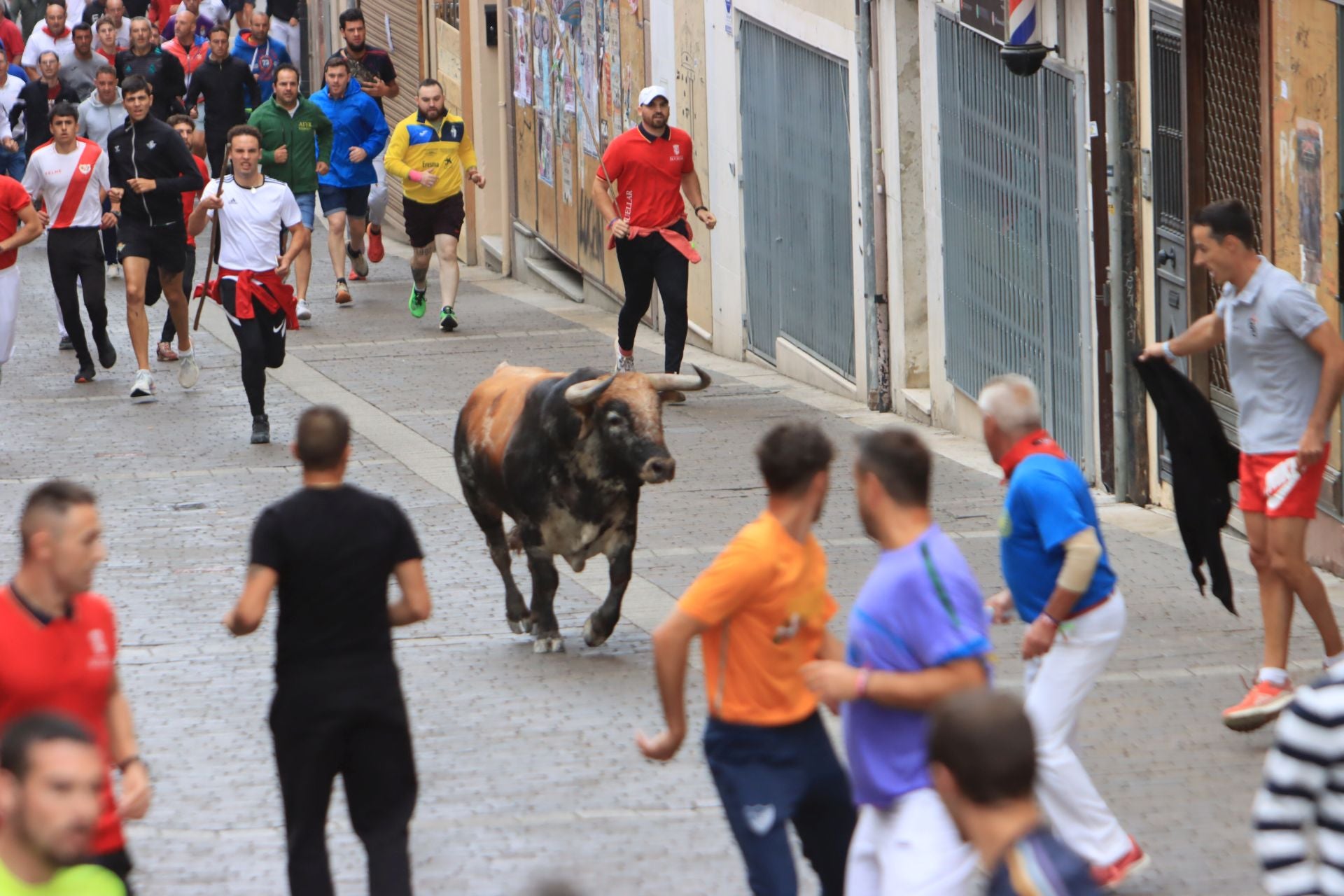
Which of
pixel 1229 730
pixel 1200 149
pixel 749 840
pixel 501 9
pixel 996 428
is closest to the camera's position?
pixel 749 840

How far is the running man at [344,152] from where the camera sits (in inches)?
854

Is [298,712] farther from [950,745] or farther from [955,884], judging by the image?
[950,745]

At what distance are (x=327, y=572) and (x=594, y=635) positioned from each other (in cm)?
403

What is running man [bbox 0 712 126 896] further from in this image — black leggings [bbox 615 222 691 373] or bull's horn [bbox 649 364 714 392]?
black leggings [bbox 615 222 691 373]

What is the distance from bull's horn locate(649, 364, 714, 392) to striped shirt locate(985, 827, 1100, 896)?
602 centimetres

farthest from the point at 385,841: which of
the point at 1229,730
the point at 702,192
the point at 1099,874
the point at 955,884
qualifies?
the point at 702,192

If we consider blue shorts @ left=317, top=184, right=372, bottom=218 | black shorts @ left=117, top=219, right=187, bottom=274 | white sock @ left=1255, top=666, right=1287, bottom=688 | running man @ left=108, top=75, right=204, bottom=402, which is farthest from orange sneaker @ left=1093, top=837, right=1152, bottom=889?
blue shorts @ left=317, top=184, right=372, bottom=218

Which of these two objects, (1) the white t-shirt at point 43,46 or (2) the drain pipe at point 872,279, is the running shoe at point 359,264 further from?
(2) the drain pipe at point 872,279

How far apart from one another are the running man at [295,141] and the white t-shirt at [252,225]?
18.7 feet

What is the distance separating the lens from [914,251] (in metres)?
15.8

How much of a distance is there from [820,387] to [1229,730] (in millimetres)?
9317

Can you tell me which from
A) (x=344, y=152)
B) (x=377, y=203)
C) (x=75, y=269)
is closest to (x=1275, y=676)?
(x=75, y=269)

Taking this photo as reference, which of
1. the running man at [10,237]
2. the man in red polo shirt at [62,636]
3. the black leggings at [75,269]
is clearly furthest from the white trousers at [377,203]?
the man in red polo shirt at [62,636]

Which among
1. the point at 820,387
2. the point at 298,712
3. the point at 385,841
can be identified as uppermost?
the point at 298,712
